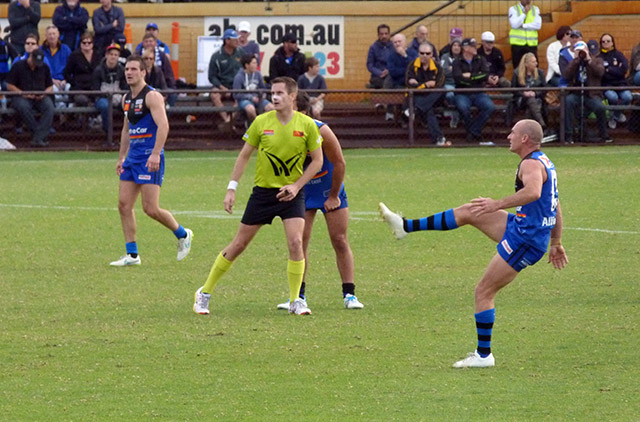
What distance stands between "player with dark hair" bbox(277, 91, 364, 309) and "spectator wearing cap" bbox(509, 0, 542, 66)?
15.9 m

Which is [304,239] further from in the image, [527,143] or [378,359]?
[527,143]

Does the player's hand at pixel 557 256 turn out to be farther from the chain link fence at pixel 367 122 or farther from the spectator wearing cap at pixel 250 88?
the spectator wearing cap at pixel 250 88

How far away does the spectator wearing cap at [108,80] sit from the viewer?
71.4ft

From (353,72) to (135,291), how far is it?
57.9ft

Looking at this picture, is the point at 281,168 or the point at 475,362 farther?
the point at 281,168

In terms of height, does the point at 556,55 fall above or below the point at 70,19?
below

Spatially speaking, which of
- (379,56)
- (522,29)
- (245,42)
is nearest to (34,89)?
(245,42)

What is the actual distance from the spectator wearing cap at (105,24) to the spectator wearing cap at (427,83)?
19.7 feet

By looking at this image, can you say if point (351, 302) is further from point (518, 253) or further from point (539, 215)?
point (539, 215)

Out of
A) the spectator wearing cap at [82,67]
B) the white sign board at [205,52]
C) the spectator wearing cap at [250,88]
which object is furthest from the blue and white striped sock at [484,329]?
the white sign board at [205,52]

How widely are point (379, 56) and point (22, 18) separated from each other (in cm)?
Answer: 733

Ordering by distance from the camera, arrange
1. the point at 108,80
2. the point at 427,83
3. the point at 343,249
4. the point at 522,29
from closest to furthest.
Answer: the point at 343,249, the point at 108,80, the point at 427,83, the point at 522,29

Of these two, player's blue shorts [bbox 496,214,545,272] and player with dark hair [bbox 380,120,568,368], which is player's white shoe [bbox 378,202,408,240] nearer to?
player with dark hair [bbox 380,120,568,368]

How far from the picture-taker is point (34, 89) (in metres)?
21.8
